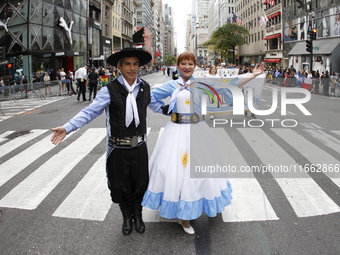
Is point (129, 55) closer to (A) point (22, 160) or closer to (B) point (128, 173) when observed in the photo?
(B) point (128, 173)

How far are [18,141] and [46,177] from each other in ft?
11.7

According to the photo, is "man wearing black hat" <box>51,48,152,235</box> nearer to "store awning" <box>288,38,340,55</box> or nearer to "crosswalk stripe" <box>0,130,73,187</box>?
"crosswalk stripe" <box>0,130,73,187</box>

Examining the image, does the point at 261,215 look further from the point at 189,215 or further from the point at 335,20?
the point at 335,20

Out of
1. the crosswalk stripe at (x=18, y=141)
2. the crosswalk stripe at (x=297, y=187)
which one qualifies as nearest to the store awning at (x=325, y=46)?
the crosswalk stripe at (x=297, y=187)

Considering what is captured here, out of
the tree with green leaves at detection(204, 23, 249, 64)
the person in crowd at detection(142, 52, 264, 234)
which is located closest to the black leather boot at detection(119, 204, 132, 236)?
the person in crowd at detection(142, 52, 264, 234)

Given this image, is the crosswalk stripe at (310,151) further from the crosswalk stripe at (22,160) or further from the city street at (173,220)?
the crosswalk stripe at (22,160)

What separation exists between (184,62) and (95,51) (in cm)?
4958

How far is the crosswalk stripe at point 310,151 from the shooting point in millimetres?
5709

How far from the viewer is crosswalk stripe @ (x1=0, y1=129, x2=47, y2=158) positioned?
789 cm

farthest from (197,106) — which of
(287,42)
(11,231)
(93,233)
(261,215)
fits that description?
(287,42)

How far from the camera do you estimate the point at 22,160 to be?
6910 millimetres

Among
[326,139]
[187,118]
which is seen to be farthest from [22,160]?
[326,139]

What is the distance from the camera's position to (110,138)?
142 inches

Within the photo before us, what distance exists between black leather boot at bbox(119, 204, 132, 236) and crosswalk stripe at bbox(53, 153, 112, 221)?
1.56ft
